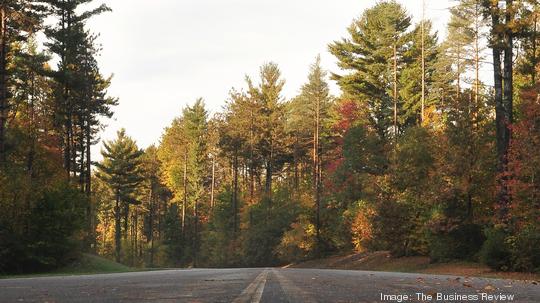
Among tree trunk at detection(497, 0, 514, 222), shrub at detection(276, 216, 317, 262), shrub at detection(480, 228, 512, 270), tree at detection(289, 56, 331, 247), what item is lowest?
shrub at detection(276, 216, 317, 262)

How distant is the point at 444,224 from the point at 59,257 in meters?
20.5

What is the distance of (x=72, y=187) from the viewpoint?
28.2 metres

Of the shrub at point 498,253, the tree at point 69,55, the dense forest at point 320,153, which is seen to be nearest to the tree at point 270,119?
the dense forest at point 320,153

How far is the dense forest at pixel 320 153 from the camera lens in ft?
85.1

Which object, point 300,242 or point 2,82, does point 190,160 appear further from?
point 2,82

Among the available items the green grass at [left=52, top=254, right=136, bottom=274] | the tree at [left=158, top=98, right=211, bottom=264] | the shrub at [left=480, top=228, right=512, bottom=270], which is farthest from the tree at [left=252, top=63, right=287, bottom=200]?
the shrub at [left=480, top=228, right=512, bottom=270]

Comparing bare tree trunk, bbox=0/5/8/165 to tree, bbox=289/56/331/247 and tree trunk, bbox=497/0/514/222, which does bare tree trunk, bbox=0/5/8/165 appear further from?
tree, bbox=289/56/331/247

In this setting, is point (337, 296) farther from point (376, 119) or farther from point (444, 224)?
point (376, 119)

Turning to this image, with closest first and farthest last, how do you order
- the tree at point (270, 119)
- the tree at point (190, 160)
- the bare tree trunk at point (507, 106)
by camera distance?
the bare tree trunk at point (507, 106) → the tree at point (270, 119) → the tree at point (190, 160)

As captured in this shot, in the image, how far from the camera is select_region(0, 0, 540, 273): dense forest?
2594 centimetres

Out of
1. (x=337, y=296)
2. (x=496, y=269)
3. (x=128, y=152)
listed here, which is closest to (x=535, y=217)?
(x=496, y=269)

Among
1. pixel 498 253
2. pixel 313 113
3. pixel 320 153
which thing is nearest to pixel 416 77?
pixel 313 113

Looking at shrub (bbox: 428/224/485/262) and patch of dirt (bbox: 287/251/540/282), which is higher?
shrub (bbox: 428/224/485/262)

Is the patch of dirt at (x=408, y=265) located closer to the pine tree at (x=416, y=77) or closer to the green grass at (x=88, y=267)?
the green grass at (x=88, y=267)
